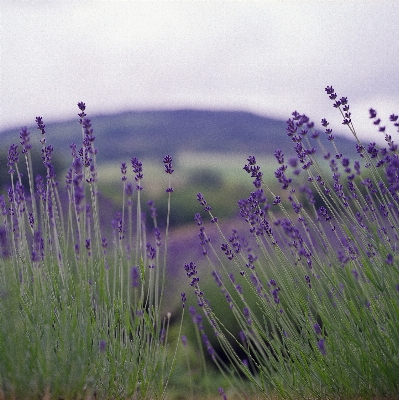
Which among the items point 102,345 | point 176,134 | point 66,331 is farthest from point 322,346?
point 176,134

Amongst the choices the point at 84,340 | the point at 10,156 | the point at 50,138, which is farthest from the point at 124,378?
the point at 50,138

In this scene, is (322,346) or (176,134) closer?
(322,346)

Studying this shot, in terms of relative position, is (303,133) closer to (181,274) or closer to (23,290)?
(23,290)

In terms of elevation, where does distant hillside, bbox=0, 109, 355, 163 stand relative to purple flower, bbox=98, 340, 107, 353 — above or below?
Result: above

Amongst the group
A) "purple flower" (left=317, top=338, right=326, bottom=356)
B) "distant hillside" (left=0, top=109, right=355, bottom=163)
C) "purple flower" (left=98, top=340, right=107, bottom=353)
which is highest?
"distant hillside" (left=0, top=109, right=355, bottom=163)

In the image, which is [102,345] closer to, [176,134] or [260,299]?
[260,299]

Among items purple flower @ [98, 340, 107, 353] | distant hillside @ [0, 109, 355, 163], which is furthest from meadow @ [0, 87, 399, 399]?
distant hillside @ [0, 109, 355, 163]

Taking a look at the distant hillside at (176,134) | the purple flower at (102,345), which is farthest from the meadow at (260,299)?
the distant hillside at (176,134)

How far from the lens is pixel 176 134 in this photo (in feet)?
19.5

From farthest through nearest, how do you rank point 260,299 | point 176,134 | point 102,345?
point 176,134 < point 260,299 < point 102,345

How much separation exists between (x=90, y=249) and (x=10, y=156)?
58 centimetres

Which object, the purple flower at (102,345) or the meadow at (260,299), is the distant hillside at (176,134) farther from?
Answer: the purple flower at (102,345)

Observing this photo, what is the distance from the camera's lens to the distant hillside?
18.8ft

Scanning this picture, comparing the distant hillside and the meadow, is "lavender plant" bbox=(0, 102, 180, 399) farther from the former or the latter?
the distant hillside
